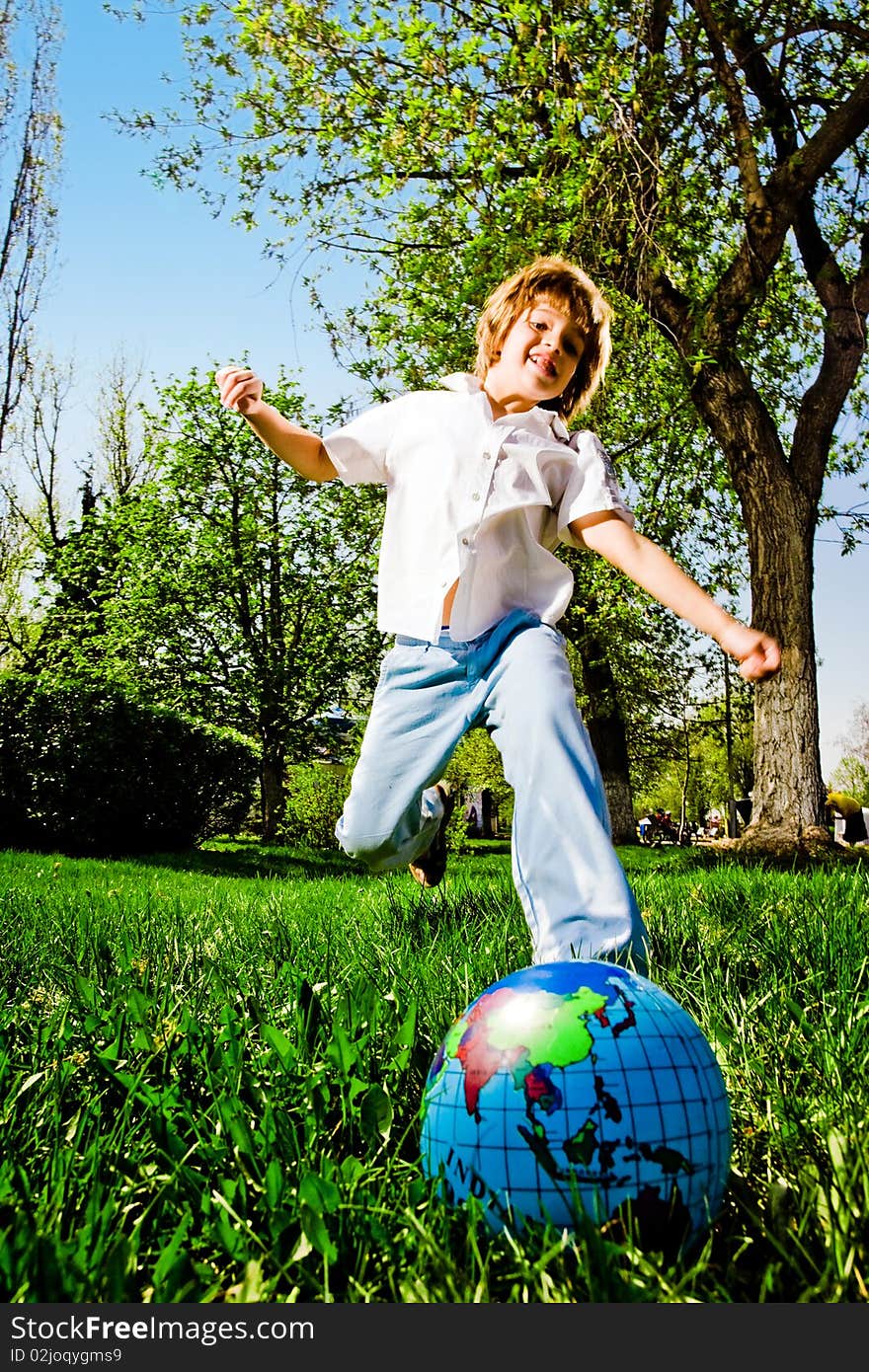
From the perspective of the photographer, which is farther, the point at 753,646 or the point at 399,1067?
the point at 753,646

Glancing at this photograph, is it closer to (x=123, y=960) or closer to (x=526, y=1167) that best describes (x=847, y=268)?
(x=123, y=960)

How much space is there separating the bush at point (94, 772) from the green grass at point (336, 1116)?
8.90 m

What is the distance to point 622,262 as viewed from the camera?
32.0ft

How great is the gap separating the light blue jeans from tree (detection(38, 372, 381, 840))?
15.7 meters

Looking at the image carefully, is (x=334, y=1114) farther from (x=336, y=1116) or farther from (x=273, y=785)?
(x=273, y=785)

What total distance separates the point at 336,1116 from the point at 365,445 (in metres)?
2.19

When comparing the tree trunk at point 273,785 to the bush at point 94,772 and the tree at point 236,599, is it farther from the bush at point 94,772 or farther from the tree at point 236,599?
the bush at point 94,772

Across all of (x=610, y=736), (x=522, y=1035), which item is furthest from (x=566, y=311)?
(x=610, y=736)

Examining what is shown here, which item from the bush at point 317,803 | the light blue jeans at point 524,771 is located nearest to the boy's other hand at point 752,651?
the light blue jeans at point 524,771

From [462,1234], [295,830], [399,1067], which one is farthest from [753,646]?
[295,830]

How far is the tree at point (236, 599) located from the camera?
19375 millimetres

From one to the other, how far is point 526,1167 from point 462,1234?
161mm

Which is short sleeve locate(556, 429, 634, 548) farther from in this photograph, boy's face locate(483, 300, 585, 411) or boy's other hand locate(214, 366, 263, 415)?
boy's other hand locate(214, 366, 263, 415)

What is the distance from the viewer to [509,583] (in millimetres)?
3254
